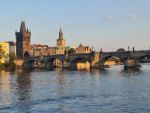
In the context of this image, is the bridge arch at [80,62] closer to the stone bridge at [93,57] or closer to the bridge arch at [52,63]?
the stone bridge at [93,57]

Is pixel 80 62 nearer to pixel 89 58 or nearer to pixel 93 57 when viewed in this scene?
pixel 89 58

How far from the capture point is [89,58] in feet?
503

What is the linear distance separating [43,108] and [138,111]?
27.1ft

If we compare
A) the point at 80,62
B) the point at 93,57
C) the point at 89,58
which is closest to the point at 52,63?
the point at 80,62

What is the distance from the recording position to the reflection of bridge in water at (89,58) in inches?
5413

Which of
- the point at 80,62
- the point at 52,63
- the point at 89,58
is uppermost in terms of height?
the point at 89,58

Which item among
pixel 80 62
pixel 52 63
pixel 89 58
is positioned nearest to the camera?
pixel 89 58

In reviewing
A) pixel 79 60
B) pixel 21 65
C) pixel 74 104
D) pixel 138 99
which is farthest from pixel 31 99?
pixel 21 65

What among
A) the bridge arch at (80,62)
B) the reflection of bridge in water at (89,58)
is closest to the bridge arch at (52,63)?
the reflection of bridge in water at (89,58)

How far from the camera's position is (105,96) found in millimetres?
48375

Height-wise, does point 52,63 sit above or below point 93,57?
below

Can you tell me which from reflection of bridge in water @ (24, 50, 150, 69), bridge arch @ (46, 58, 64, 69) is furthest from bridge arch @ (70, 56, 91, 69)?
bridge arch @ (46, 58, 64, 69)

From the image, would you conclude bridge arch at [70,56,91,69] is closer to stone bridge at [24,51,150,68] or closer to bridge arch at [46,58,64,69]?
stone bridge at [24,51,150,68]

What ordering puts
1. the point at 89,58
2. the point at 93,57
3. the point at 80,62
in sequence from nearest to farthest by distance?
the point at 93,57
the point at 89,58
the point at 80,62
